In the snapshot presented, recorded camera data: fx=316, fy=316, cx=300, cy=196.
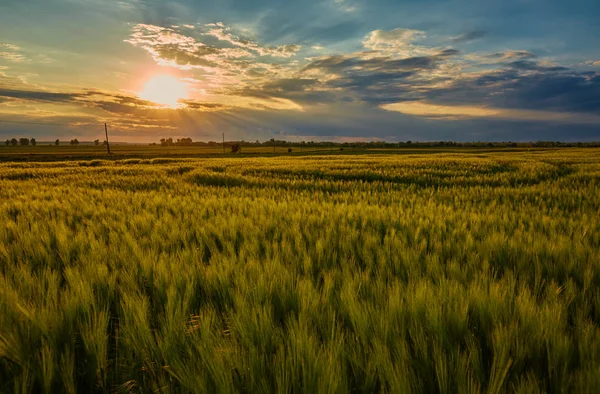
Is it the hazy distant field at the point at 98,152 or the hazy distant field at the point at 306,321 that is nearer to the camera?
the hazy distant field at the point at 306,321

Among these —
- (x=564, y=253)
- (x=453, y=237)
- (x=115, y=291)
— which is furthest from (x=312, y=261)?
(x=564, y=253)

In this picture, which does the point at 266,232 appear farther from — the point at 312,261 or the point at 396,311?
the point at 396,311

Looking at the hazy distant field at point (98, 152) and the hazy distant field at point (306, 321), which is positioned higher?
the hazy distant field at point (98, 152)

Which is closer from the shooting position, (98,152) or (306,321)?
(306,321)

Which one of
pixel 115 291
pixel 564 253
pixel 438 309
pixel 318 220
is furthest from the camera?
Result: pixel 318 220

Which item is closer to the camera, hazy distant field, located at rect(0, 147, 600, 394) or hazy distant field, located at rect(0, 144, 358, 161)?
hazy distant field, located at rect(0, 147, 600, 394)

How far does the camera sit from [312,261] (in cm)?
259

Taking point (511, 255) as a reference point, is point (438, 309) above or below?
above

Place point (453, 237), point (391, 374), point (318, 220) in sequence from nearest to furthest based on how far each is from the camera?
1. point (391, 374)
2. point (453, 237)
3. point (318, 220)

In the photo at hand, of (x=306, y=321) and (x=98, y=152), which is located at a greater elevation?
(x=98, y=152)

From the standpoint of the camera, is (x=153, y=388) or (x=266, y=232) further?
(x=266, y=232)

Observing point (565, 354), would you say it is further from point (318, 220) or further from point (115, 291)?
point (318, 220)

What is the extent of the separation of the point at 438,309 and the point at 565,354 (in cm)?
46

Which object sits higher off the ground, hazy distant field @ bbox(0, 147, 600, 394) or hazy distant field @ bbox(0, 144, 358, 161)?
hazy distant field @ bbox(0, 144, 358, 161)
